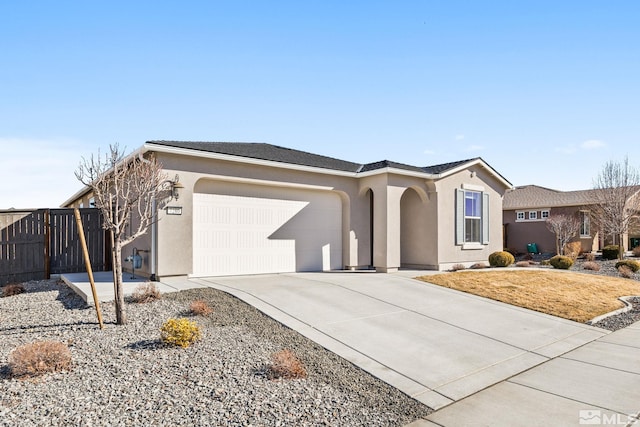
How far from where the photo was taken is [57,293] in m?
9.02

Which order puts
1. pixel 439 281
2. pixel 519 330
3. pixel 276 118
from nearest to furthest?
pixel 519 330
pixel 439 281
pixel 276 118

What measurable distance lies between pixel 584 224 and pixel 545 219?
245 centimetres

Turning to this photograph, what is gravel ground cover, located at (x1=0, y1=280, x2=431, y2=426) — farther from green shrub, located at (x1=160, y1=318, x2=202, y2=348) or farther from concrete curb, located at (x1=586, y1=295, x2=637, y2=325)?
concrete curb, located at (x1=586, y1=295, x2=637, y2=325)

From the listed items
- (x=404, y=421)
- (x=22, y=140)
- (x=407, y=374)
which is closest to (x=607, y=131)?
(x=407, y=374)

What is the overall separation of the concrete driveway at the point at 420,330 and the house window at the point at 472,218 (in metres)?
5.55

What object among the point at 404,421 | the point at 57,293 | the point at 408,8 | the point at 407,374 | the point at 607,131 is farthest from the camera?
the point at 607,131

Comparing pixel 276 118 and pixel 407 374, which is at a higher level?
pixel 276 118

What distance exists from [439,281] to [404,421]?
755 cm

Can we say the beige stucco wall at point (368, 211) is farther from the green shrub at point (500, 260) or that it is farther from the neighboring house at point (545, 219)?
the neighboring house at point (545, 219)

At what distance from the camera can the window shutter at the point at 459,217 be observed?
15.1 m

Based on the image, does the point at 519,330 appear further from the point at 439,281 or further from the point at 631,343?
the point at 439,281

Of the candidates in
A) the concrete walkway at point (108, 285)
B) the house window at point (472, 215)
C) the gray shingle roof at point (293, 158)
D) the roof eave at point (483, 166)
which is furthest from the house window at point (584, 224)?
the concrete walkway at point (108, 285)

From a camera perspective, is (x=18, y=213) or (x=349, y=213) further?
Result: (x=349, y=213)

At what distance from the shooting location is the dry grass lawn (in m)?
8.97
